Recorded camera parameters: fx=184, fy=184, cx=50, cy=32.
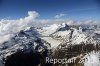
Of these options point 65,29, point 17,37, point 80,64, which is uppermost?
point 65,29

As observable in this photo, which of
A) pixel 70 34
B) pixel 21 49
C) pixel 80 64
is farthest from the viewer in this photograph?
pixel 70 34

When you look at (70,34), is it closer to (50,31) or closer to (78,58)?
(50,31)

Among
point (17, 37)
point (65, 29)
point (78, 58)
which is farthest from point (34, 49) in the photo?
point (65, 29)

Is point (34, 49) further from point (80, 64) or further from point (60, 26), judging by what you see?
point (60, 26)

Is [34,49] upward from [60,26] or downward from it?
downward

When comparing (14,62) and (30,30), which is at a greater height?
(30,30)

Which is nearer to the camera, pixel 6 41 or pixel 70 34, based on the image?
pixel 6 41

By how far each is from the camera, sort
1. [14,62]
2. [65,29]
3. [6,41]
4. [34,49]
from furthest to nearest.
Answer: [65,29]
[6,41]
[34,49]
[14,62]

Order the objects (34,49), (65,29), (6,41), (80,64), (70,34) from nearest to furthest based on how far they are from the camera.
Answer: (80,64) → (34,49) → (6,41) → (70,34) → (65,29)

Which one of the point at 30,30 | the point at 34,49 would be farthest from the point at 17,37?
the point at 30,30
